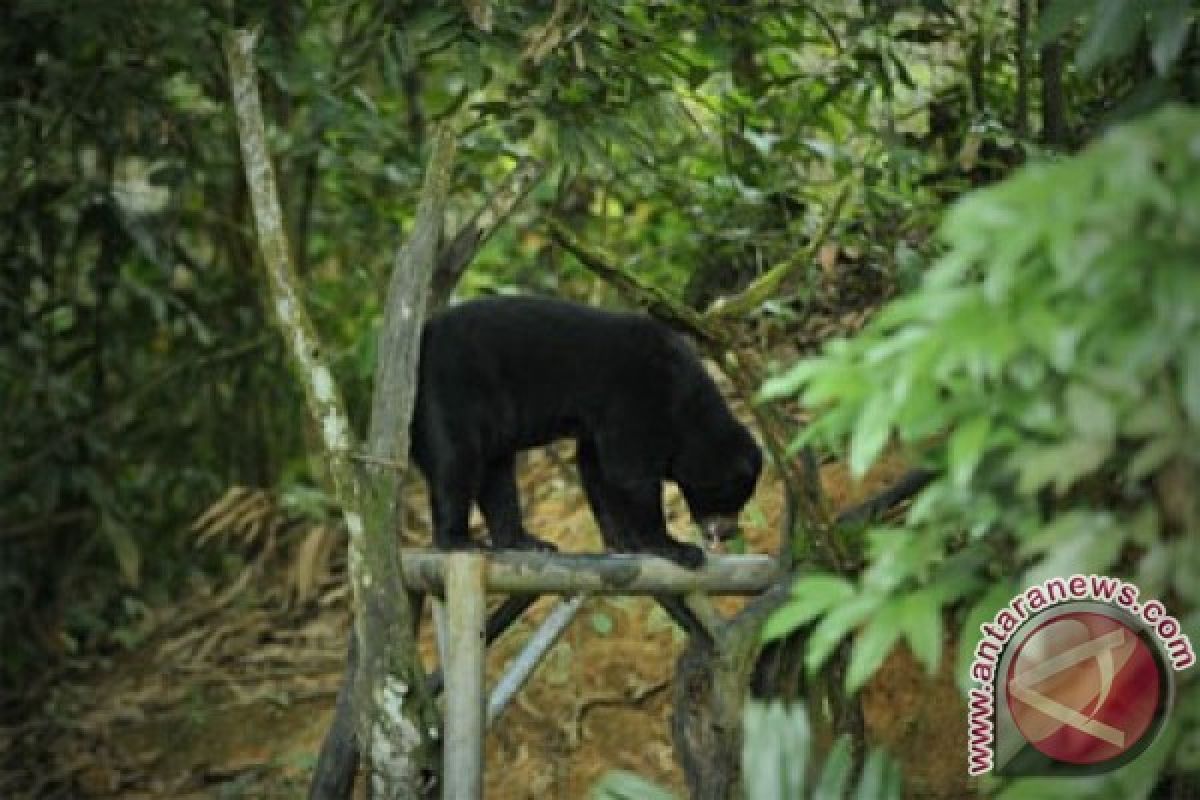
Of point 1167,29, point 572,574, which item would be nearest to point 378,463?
point 572,574

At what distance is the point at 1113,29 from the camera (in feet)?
9.46

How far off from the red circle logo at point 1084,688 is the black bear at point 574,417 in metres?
1.63

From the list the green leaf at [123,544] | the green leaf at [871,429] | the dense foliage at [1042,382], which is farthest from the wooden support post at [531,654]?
the green leaf at [123,544]

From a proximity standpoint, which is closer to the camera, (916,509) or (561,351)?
(916,509)

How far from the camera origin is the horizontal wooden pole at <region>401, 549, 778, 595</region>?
13.1 ft

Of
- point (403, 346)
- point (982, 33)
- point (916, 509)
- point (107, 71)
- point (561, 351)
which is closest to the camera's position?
point (916, 509)

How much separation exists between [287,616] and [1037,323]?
226 inches

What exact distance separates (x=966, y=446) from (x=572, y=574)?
1.91 metres

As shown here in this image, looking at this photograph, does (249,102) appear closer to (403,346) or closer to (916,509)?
(403,346)

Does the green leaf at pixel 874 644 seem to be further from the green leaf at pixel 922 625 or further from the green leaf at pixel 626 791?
the green leaf at pixel 626 791

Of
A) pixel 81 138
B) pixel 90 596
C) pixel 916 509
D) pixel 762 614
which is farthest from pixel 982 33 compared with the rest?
pixel 90 596

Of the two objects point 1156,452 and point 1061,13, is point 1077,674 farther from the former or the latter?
point 1061,13

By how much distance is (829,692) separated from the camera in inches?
165

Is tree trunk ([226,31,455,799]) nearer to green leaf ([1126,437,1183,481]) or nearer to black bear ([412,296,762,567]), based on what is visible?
black bear ([412,296,762,567])
